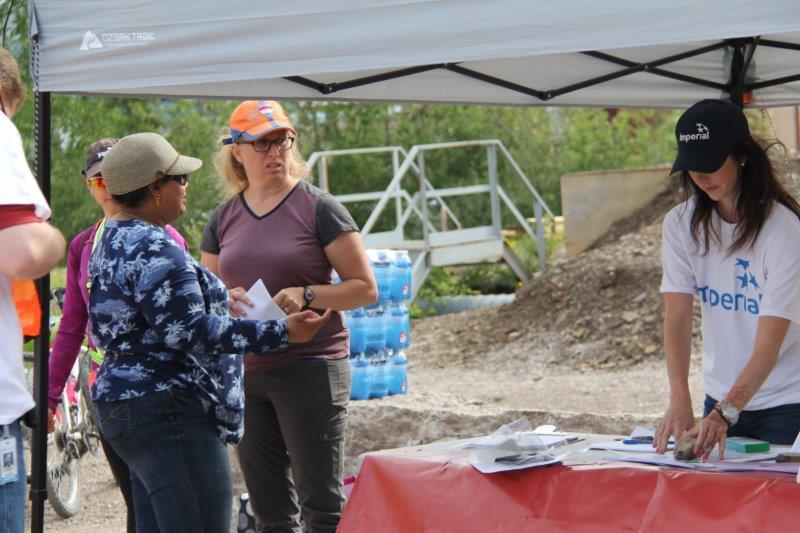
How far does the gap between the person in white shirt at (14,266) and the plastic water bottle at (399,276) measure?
14.3 feet

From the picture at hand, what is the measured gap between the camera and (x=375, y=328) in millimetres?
7258

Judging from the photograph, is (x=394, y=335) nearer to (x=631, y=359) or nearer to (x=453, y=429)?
(x=453, y=429)

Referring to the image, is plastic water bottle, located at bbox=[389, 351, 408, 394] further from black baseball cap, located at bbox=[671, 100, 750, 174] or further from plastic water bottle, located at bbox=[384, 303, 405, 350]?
black baseball cap, located at bbox=[671, 100, 750, 174]

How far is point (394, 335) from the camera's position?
7312 mm

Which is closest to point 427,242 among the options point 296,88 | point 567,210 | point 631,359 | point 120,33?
point 567,210

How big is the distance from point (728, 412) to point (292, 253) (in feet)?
5.39

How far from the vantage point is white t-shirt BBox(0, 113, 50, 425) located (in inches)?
109

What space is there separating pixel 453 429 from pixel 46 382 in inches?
107

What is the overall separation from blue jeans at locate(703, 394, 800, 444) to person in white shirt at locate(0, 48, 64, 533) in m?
1.98

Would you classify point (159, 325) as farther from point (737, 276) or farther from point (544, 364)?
point (544, 364)

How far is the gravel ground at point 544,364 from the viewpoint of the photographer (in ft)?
22.0

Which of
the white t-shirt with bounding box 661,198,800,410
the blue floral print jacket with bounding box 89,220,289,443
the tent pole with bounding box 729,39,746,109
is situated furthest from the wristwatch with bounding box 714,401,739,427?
the tent pole with bounding box 729,39,746,109

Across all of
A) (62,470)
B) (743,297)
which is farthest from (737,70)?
(62,470)

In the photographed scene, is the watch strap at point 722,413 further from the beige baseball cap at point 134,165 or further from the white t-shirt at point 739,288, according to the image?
the beige baseball cap at point 134,165
